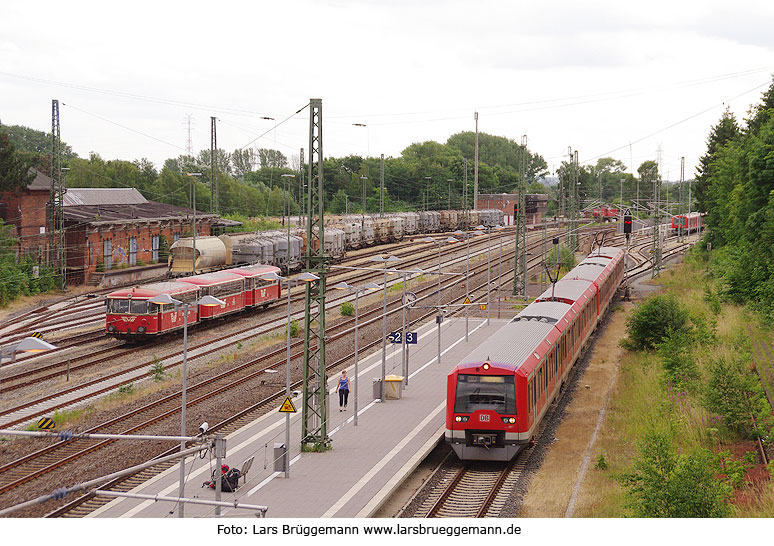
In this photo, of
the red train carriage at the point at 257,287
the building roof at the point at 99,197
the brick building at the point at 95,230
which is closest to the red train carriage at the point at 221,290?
the red train carriage at the point at 257,287

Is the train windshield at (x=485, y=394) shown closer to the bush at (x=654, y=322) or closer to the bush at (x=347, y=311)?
the bush at (x=654, y=322)

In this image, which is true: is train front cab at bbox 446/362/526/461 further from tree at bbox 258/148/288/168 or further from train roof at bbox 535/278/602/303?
tree at bbox 258/148/288/168

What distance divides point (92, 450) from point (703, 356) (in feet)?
75.0

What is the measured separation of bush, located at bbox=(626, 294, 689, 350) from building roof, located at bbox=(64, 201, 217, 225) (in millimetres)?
38293

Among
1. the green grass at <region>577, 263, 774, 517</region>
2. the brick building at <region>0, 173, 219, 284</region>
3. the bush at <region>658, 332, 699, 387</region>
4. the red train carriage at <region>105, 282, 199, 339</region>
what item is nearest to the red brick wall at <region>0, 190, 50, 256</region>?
the brick building at <region>0, 173, 219, 284</region>

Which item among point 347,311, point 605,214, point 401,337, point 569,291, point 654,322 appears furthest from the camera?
point 605,214

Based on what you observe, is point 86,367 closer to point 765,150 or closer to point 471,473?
point 471,473

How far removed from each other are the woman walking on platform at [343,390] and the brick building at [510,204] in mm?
98013

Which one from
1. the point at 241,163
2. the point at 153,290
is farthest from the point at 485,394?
the point at 241,163

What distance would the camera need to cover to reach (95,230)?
60.8 meters

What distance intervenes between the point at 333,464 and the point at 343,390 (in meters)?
6.60

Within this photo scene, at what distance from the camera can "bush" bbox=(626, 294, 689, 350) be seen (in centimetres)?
3909

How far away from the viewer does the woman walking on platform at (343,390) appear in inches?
1143

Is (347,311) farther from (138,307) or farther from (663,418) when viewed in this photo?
(663,418)
